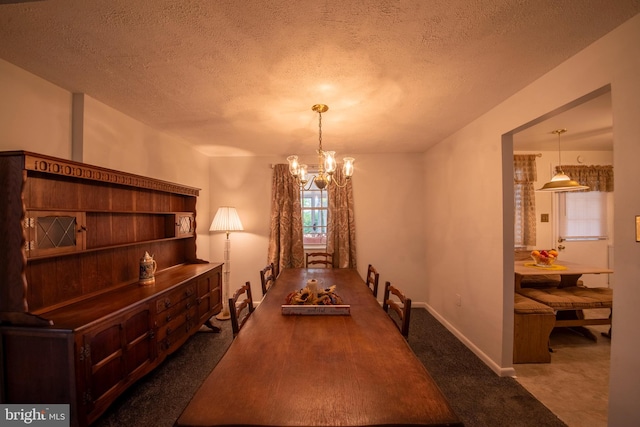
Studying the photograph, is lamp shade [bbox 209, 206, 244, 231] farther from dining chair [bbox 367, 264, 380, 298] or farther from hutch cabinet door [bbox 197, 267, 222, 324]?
dining chair [bbox 367, 264, 380, 298]

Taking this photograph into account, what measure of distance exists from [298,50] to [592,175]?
5289 millimetres

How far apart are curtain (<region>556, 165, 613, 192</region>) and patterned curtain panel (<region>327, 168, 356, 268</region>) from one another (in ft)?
11.8

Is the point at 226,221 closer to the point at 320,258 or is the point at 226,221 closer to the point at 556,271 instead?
the point at 320,258

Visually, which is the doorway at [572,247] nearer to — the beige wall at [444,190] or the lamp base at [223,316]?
the beige wall at [444,190]

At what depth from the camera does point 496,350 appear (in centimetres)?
230

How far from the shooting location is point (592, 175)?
4004 millimetres

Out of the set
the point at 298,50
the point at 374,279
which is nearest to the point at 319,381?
the point at 374,279

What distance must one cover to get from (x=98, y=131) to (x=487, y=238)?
12.3 feet

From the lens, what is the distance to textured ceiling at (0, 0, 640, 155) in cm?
118

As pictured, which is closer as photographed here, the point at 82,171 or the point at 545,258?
the point at 82,171

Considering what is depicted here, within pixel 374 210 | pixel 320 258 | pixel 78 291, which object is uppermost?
pixel 374 210

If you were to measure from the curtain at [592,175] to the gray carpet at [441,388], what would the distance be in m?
3.55

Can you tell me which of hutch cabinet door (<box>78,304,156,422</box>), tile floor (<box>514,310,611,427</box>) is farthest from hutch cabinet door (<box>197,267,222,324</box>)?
tile floor (<box>514,310,611,427</box>)

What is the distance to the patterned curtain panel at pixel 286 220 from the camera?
3.91 metres
